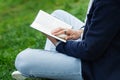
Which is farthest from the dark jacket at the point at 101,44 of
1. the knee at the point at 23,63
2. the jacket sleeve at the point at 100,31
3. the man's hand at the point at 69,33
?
the knee at the point at 23,63

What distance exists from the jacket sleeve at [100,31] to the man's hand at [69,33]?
0.32m

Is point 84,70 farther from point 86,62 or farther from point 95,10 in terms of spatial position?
point 95,10

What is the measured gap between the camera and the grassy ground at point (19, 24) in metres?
6.15

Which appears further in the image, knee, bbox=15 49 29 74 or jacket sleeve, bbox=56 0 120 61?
knee, bbox=15 49 29 74

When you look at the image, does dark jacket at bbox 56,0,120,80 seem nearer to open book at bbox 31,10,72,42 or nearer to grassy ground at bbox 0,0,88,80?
open book at bbox 31,10,72,42

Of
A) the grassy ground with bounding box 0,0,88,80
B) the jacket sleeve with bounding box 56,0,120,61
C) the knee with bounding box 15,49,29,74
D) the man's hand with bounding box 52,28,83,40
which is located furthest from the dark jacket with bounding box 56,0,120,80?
the grassy ground with bounding box 0,0,88,80

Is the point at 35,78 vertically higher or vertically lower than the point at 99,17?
lower

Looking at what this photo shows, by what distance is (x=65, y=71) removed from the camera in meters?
4.40

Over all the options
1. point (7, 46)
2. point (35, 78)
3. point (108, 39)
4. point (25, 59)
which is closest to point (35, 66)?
point (25, 59)

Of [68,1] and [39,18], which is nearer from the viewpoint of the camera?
[39,18]

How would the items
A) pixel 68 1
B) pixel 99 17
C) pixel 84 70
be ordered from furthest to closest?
pixel 68 1, pixel 84 70, pixel 99 17

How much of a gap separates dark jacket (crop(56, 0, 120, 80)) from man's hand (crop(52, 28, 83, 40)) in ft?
0.56

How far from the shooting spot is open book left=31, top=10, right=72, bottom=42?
4475 millimetres

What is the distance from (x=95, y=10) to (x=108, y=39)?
260 mm
